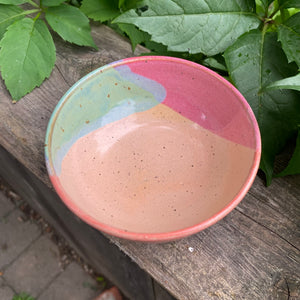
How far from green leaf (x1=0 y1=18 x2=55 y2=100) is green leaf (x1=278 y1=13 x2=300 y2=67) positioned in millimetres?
525

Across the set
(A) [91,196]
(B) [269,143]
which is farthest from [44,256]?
(B) [269,143]

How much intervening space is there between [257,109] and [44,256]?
1.18 m

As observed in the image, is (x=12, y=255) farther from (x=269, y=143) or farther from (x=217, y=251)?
(x=269, y=143)

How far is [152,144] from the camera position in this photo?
0.84m

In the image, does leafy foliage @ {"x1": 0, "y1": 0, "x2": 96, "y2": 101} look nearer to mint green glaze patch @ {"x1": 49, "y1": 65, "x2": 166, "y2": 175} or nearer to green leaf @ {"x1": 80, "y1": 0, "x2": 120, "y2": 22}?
green leaf @ {"x1": 80, "y1": 0, "x2": 120, "y2": 22}

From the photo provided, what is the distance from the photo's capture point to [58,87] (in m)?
0.89

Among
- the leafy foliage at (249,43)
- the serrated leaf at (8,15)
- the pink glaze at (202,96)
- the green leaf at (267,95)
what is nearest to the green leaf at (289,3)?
the leafy foliage at (249,43)

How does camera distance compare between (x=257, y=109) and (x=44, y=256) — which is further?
(x=44, y=256)

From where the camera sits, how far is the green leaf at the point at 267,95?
731mm

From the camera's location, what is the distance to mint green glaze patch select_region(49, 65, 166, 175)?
705 mm

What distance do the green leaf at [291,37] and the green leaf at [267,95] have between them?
0.10 ft

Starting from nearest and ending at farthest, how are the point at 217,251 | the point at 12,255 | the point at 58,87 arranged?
the point at 217,251 < the point at 58,87 < the point at 12,255

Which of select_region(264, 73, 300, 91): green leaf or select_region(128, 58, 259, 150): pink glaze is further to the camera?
select_region(128, 58, 259, 150): pink glaze

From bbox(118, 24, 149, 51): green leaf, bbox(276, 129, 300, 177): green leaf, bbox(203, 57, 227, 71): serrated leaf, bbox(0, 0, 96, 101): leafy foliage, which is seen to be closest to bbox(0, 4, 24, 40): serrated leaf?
bbox(0, 0, 96, 101): leafy foliage
